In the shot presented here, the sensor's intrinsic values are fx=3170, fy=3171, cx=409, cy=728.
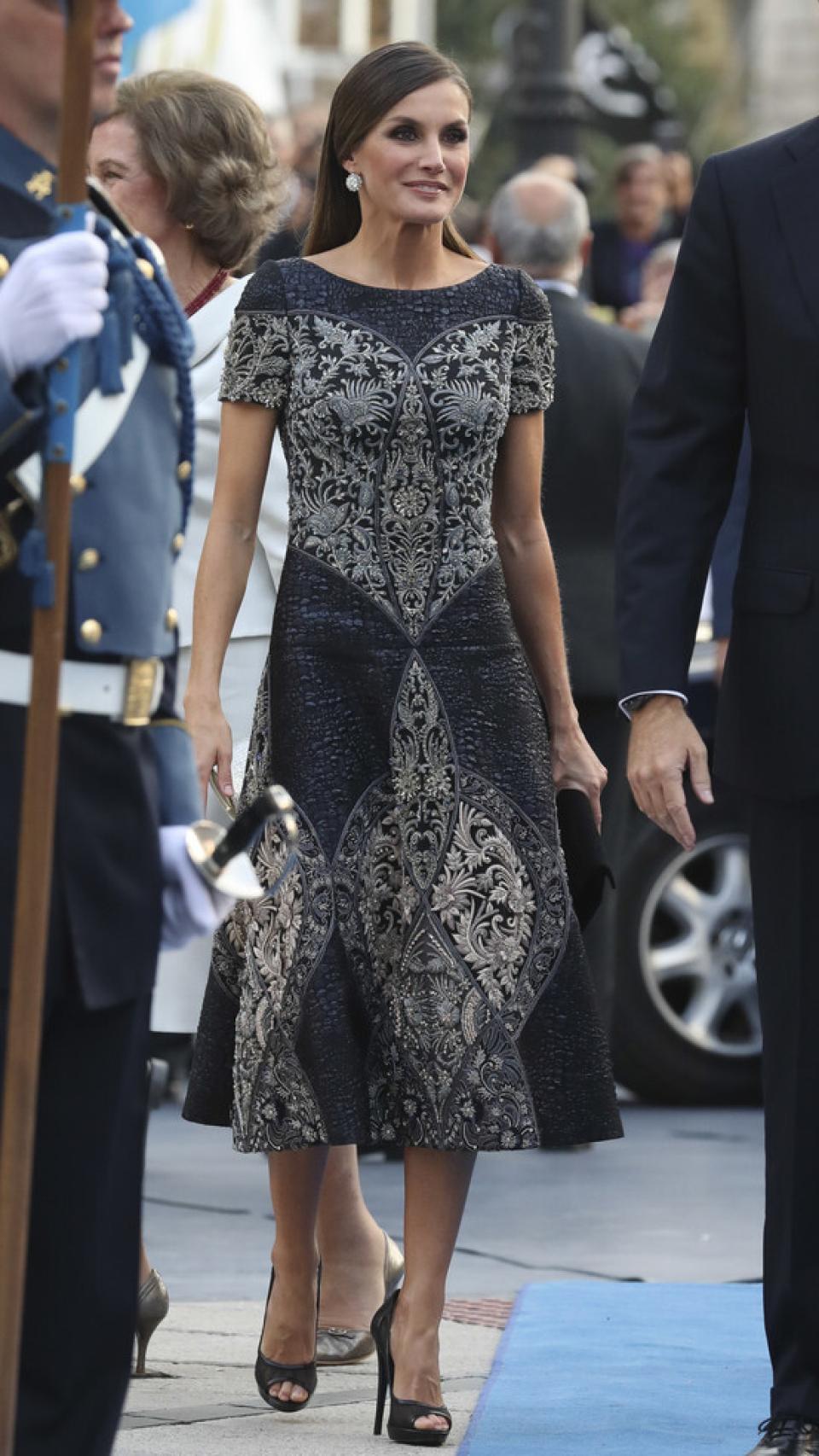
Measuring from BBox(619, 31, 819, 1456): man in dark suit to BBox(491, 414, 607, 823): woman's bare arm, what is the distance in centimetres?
53

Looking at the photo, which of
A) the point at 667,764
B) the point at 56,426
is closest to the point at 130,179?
the point at 667,764

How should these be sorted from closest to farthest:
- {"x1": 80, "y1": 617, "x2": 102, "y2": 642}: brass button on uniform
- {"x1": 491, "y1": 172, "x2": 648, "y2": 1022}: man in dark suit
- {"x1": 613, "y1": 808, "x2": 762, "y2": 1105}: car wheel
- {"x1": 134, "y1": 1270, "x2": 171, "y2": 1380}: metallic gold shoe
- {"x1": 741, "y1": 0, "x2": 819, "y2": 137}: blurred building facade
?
{"x1": 80, "y1": 617, "x2": 102, "y2": 642}: brass button on uniform < {"x1": 134, "y1": 1270, "x2": 171, "y2": 1380}: metallic gold shoe < {"x1": 491, "y1": 172, "x2": 648, "y2": 1022}: man in dark suit < {"x1": 613, "y1": 808, "x2": 762, "y2": 1105}: car wheel < {"x1": 741, "y1": 0, "x2": 819, "y2": 137}: blurred building facade

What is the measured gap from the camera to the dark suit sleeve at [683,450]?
4.46 metres

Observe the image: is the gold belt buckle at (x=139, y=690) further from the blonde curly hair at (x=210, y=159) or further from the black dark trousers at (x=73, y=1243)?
the blonde curly hair at (x=210, y=159)

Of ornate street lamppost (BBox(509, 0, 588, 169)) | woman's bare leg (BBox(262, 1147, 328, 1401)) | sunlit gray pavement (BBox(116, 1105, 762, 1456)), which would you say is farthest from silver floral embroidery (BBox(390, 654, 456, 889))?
ornate street lamppost (BBox(509, 0, 588, 169))

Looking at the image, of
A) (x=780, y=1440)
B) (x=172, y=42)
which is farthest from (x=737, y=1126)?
(x=172, y=42)

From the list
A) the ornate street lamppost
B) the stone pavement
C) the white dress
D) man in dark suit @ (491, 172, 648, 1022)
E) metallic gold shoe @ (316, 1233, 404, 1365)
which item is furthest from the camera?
the ornate street lamppost

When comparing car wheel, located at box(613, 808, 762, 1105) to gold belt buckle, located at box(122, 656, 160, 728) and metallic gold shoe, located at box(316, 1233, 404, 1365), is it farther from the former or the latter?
gold belt buckle, located at box(122, 656, 160, 728)

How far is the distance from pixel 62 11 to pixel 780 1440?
2.23 metres

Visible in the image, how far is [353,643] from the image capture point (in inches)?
193

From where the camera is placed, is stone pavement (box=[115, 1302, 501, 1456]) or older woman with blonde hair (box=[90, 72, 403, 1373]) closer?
stone pavement (box=[115, 1302, 501, 1456])

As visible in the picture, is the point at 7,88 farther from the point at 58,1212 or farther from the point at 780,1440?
the point at 780,1440

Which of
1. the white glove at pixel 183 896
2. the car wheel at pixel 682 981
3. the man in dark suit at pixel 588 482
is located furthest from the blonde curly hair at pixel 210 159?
the car wheel at pixel 682 981

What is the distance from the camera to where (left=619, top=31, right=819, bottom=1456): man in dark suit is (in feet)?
14.3
